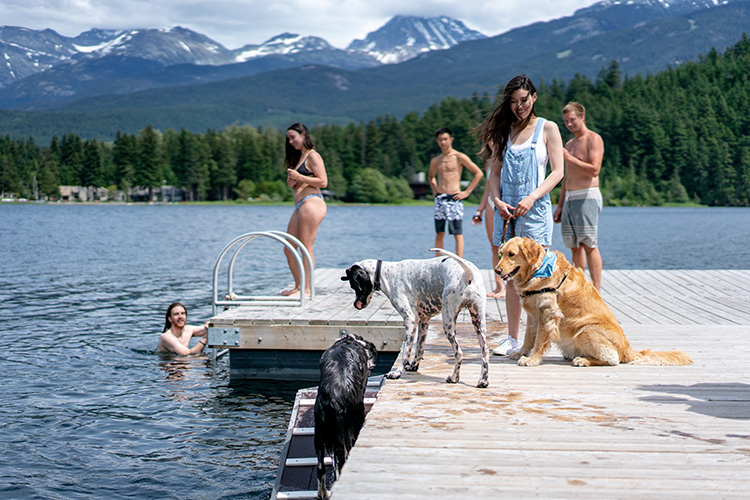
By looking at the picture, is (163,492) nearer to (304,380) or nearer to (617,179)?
(304,380)

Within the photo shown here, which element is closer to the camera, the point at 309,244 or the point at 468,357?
the point at 468,357

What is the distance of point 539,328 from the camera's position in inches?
215

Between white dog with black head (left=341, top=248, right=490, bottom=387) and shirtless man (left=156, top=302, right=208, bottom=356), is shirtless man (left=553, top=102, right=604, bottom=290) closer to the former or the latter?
white dog with black head (left=341, top=248, right=490, bottom=387)

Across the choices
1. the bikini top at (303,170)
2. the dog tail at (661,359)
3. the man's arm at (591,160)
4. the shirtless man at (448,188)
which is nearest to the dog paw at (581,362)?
the dog tail at (661,359)

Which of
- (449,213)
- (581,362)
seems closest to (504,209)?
(581,362)

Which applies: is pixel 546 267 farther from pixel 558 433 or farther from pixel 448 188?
pixel 448 188

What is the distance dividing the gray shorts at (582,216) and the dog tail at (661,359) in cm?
291

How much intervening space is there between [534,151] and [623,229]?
54144 mm

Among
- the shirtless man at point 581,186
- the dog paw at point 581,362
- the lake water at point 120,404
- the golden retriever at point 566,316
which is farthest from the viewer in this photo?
the shirtless man at point 581,186

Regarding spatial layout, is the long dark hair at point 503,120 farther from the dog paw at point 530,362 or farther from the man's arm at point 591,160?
the man's arm at point 591,160

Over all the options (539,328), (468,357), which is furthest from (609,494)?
(468,357)

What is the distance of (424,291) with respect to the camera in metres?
5.02

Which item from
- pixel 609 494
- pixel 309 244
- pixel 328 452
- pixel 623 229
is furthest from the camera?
pixel 623 229

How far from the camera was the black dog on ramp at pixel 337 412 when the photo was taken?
444 cm
